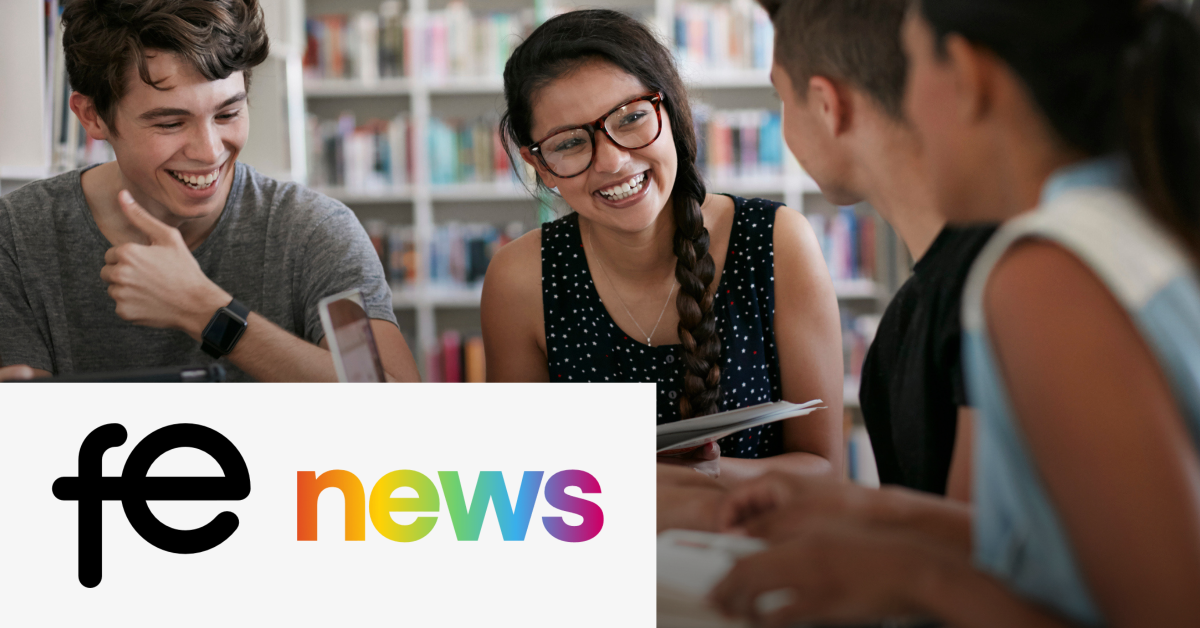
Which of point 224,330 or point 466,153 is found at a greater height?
point 466,153

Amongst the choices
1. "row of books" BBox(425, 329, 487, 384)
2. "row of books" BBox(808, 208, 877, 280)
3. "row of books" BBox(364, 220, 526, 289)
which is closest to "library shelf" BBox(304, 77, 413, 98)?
"row of books" BBox(364, 220, 526, 289)

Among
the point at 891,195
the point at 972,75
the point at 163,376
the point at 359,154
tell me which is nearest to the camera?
the point at 972,75

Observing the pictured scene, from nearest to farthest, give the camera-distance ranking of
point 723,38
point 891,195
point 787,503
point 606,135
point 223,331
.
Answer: point 787,503 < point 891,195 < point 223,331 < point 606,135 < point 723,38

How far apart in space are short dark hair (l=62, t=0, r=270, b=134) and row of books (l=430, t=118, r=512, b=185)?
2199mm

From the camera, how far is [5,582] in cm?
71

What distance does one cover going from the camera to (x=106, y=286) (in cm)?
138

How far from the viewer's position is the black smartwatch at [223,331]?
1143 mm

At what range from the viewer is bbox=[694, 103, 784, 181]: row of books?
3420 mm

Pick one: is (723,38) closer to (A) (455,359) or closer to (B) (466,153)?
(B) (466,153)

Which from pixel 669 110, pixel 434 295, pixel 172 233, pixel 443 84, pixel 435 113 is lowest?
pixel 434 295

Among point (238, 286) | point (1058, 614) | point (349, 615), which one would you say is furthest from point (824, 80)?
point (238, 286)

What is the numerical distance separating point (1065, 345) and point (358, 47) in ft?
11.7

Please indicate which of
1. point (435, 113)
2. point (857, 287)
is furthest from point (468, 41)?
point (857, 287)

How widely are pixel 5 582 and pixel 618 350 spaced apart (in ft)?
3.15
